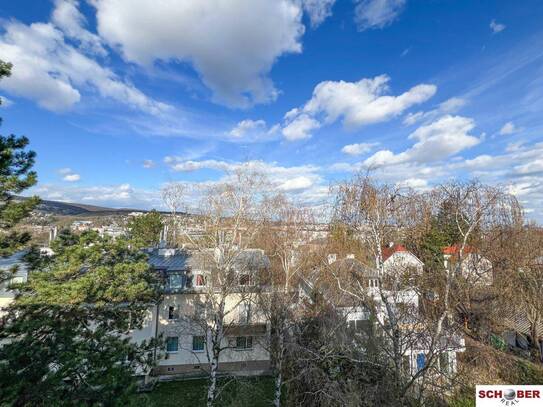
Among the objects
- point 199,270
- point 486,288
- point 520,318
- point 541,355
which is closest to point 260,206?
point 199,270

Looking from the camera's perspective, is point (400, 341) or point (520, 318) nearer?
point (400, 341)

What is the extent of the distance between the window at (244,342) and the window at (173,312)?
4476mm

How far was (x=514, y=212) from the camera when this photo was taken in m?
17.3

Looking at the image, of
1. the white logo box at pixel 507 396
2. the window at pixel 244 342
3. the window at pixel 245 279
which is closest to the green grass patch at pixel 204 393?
the window at pixel 244 342

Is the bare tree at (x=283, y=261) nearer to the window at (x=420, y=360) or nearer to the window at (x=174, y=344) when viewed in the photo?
the window at (x=420, y=360)

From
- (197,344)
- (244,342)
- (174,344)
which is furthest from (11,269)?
(244,342)

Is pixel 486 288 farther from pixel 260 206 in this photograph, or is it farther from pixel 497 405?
pixel 260 206

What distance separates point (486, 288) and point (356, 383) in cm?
1546

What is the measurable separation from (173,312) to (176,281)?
2.04 metres

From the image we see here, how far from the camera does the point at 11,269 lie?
8.74 m

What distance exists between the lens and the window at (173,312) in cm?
1930

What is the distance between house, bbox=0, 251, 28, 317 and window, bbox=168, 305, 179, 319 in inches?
321

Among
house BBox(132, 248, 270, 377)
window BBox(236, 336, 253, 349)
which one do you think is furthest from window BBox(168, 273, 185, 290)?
window BBox(236, 336, 253, 349)

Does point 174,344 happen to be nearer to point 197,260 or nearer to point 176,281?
point 176,281
